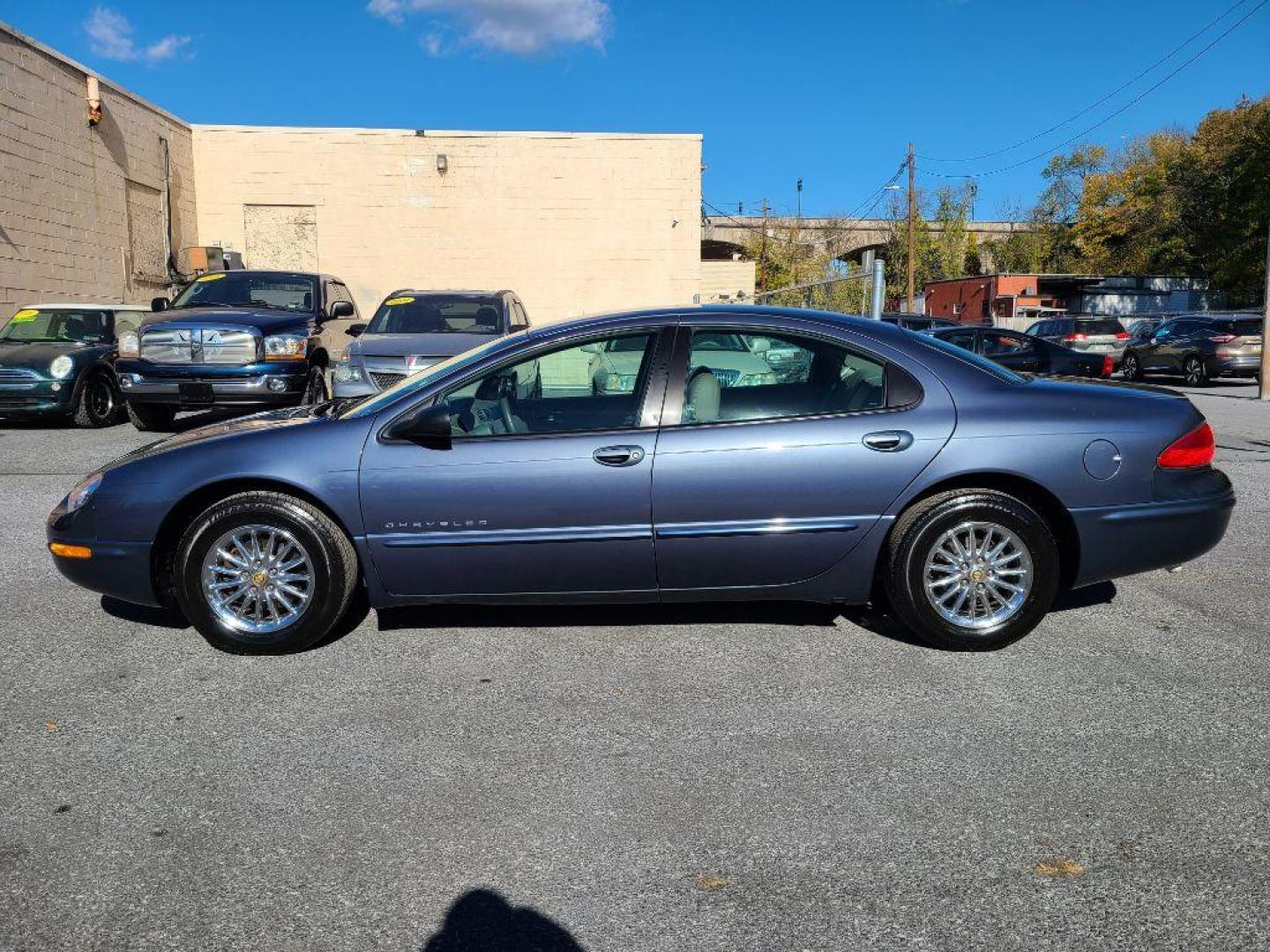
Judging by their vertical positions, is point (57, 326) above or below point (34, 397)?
above

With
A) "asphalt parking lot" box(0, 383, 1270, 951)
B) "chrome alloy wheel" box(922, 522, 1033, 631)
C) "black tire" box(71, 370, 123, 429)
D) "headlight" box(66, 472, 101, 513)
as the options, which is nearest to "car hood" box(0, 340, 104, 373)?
"black tire" box(71, 370, 123, 429)

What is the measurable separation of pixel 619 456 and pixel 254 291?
931 centimetres

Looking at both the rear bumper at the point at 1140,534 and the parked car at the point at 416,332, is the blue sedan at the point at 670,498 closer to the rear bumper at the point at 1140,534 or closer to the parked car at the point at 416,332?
the rear bumper at the point at 1140,534

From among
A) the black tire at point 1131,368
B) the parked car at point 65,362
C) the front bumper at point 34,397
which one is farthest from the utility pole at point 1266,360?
the front bumper at point 34,397

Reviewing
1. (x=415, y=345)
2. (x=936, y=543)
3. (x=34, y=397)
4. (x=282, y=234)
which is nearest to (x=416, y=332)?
(x=415, y=345)

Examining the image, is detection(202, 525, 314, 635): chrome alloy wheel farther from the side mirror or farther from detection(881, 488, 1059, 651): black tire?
detection(881, 488, 1059, 651): black tire

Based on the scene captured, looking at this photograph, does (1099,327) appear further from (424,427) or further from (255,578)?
(255,578)

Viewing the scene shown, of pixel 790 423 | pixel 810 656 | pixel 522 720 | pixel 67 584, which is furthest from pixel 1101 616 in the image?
pixel 67 584

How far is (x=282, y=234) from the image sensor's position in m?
22.7

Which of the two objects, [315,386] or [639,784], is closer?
[639,784]

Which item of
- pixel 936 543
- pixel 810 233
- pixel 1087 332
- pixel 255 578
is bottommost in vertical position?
pixel 255 578

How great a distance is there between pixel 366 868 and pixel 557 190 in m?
21.0

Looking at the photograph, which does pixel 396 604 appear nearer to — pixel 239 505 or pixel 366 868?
pixel 239 505

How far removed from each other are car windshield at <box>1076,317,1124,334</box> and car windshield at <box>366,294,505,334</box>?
19583 millimetres
